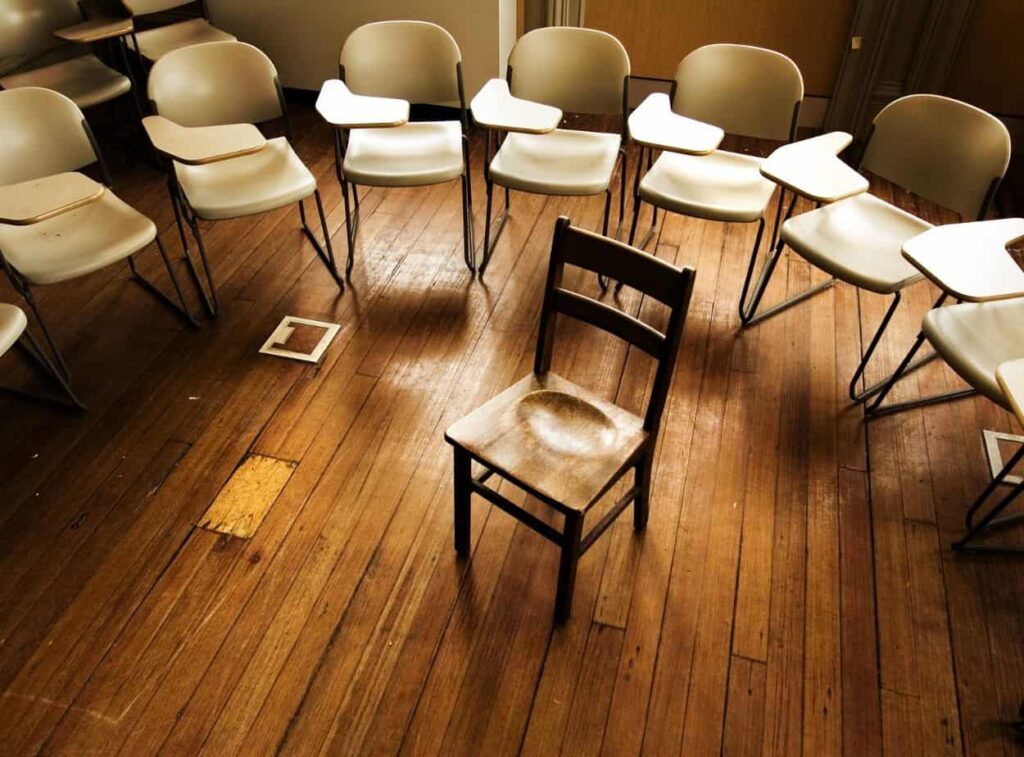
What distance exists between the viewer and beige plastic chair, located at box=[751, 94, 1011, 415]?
8.00 ft

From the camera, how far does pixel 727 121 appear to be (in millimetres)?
3031

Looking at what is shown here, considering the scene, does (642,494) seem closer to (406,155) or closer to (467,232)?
(467,232)

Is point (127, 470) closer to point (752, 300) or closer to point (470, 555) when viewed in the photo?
point (470, 555)

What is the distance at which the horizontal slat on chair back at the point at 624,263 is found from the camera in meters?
1.70

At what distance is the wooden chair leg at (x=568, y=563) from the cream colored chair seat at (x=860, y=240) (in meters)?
1.32

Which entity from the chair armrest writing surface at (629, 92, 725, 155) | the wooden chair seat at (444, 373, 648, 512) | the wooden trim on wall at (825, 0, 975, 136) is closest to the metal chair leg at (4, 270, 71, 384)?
the wooden chair seat at (444, 373, 648, 512)

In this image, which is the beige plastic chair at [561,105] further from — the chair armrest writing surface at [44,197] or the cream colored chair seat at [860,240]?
the chair armrest writing surface at [44,197]

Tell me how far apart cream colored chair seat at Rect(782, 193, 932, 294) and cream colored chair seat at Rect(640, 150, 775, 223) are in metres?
0.17

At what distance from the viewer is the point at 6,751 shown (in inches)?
69.7

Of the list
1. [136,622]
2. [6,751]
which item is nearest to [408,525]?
[136,622]

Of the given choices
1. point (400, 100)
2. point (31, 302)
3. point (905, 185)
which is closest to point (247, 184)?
point (400, 100)

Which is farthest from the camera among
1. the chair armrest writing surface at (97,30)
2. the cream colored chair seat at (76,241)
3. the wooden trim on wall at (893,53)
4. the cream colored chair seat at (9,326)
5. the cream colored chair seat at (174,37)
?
the cream colored chair seat at (174,37)

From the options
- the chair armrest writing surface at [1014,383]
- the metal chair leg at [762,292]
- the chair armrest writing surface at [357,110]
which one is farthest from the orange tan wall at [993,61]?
the chair armrest writing surface at [357,110]

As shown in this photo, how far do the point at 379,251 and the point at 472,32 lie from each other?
4.74ft
